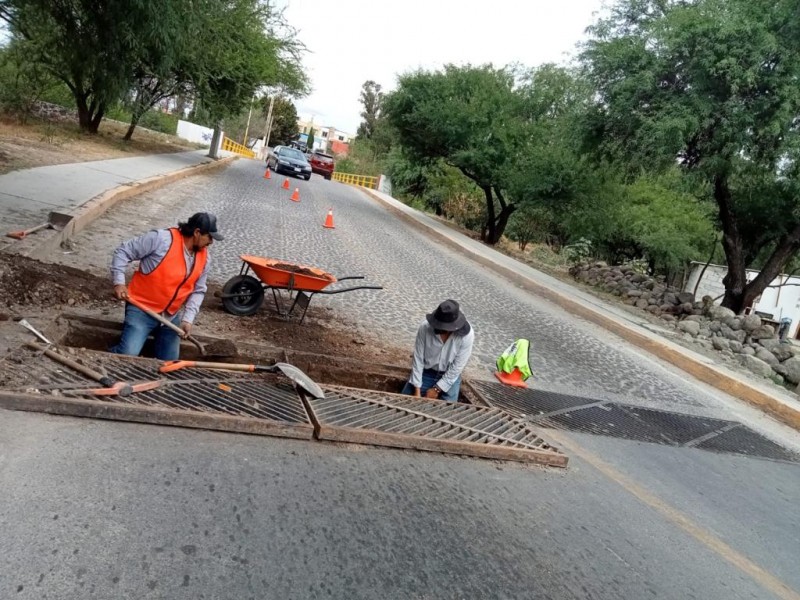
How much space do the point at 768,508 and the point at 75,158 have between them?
15967 mm

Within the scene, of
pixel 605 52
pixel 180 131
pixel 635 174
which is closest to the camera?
pixel 605 52

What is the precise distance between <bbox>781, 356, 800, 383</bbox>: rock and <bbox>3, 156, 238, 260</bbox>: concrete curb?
13402mm

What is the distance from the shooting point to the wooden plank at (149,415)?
3.65m

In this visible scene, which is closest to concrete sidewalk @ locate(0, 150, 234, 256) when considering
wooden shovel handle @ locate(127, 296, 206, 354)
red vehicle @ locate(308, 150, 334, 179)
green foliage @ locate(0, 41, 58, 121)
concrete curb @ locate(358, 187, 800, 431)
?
green foliage @ locate(0, 41, 58, 121)

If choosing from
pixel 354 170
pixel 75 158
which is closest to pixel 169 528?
pixel 75 158

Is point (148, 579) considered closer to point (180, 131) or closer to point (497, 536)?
point (497, 536)

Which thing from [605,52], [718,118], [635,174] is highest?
[605,52]

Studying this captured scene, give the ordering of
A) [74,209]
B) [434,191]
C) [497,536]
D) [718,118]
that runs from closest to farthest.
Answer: [497,536] < [74,209] < [718,118] < [434,191]

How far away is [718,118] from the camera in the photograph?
13.2 meters

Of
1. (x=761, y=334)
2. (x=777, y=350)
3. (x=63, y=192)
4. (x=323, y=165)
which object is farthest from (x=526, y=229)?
(x=63, y=192)

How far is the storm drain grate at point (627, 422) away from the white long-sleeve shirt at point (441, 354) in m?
0.47

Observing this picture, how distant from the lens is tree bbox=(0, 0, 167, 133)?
6.42 metres

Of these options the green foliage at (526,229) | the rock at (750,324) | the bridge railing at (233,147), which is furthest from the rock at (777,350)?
the bridge railing at (233,147)

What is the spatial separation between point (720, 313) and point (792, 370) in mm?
2975
